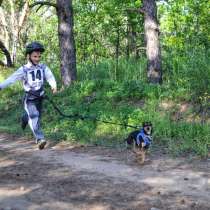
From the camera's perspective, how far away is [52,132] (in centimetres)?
1208

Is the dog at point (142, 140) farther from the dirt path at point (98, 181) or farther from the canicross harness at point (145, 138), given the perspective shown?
the dirt path at point (98, 181)

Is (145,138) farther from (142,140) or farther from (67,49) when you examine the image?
(67,49)

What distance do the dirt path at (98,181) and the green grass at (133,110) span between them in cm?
102

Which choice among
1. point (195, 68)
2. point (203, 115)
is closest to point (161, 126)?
point (203, 115)

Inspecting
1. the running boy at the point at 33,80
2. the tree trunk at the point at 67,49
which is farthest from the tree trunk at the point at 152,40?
the running boy at the point at 33,80

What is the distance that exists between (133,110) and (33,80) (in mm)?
3741

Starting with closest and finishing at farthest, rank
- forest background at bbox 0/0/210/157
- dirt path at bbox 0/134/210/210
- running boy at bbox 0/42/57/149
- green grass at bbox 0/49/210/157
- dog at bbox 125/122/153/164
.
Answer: dirt path at bbox 0/134/210/210 → dog at bbox 125/122/153/164 → running boy at bbox 0/42/57/149 → green grass at bbox 0/49/210/157 → forest background at bbox 0/0/210/157

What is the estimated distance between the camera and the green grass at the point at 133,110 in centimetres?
1009

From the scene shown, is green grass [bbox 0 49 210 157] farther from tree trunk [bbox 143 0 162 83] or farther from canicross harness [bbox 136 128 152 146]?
canicross harness [bbox 136 128 152 146]

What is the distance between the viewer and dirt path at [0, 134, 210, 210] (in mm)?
5969

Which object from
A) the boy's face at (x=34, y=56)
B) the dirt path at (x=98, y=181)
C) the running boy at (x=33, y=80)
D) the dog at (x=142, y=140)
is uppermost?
the boy's face at (x=34, y=56)

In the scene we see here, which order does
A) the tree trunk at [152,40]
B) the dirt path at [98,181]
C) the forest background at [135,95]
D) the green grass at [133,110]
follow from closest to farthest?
the dirt path at [98,181], the green grass at [133,110], the forest background at [135,95], the tree trunk at [152,40]

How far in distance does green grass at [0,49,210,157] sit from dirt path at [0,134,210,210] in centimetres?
102

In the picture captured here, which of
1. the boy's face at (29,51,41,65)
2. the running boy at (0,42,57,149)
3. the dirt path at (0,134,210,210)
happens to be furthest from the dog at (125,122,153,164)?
the boy's face at (29,51,41,65)
